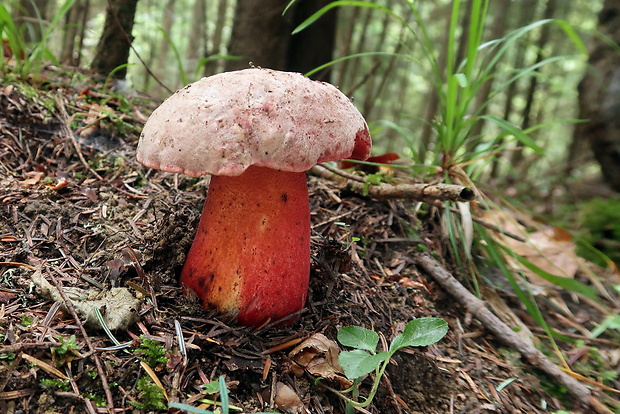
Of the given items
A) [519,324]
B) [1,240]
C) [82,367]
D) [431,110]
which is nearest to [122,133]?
[1,240]

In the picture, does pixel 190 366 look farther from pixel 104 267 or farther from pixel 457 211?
pixel 457 211

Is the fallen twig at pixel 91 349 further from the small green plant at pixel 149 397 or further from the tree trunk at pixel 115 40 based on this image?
the tree trunk at pixel 115 40

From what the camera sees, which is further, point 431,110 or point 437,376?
point 431,110

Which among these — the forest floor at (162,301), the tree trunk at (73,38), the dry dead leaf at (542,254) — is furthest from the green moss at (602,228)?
the tree trunk at (73,38)

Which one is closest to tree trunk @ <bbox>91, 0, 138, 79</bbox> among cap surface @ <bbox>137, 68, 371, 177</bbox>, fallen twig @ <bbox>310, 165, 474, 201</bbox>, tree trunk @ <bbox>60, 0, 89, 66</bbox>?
tree trunk @ <bbox>60, 0, 89, 66</bbox>

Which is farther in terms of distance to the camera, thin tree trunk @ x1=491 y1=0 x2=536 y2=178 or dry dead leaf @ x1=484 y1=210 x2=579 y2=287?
thin tree trunk @ x1=491 y1=0 x2=536 y2=178

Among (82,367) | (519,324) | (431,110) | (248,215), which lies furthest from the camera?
(431,110)

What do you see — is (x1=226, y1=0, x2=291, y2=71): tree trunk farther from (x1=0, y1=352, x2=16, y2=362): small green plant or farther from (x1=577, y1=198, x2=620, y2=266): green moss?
(x1=577, y1=198, x2=620, y2=266): green moss

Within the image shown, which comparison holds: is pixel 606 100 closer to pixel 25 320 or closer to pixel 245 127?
pixel 245 127
